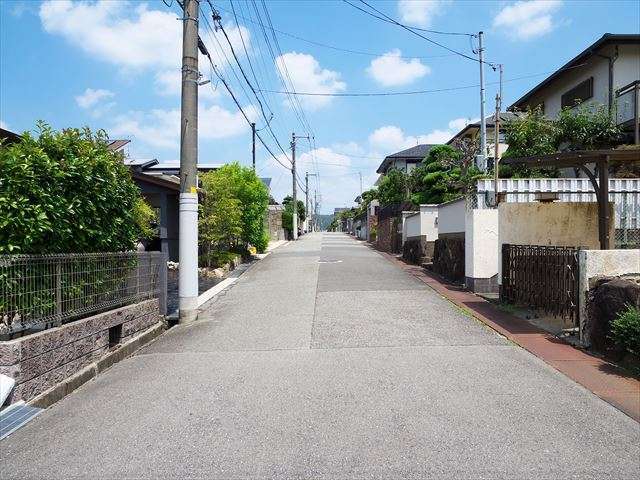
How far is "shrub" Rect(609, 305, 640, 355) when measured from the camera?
6.22 meters

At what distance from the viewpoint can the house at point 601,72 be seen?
62.1 feet

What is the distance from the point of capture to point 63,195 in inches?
263

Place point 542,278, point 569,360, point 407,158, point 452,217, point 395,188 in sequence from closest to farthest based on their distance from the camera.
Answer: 1. point 569,360
2. point 542,278
3. point 452,217
4. point 395,188
5. point 407,158

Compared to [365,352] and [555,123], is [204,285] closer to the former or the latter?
[365,352]

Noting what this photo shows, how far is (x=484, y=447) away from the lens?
167 inches

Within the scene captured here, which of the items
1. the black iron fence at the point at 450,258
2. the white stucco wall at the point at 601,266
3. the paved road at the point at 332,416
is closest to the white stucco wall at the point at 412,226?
the black iron fence at the point at 450,258

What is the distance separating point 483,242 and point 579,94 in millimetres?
11886

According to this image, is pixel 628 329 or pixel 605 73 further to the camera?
pixel 605 73

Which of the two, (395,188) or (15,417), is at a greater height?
(395,188)

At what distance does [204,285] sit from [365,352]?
9.06 meters

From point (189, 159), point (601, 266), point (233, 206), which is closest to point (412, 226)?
point (233, 206)

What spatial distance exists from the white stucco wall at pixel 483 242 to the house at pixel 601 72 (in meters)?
8.24

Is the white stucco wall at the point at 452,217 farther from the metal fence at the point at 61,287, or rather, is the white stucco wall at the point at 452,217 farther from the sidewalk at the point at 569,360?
the metal fence at the point at 61,287

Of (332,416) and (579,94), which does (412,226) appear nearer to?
(579,94)
